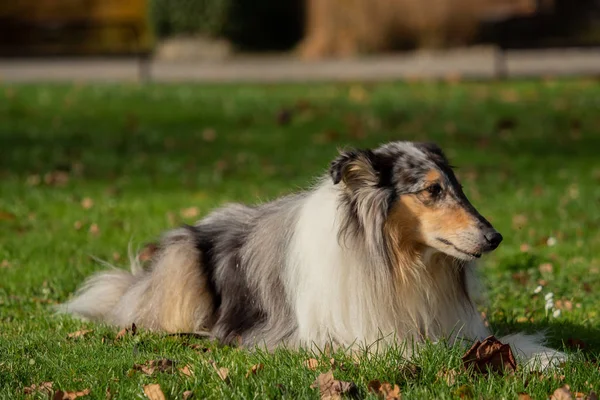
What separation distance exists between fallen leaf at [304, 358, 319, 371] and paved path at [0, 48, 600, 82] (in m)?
16.0

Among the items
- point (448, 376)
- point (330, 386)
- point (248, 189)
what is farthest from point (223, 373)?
point (248, 189)

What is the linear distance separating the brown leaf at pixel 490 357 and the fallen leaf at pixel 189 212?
5870 millimetres

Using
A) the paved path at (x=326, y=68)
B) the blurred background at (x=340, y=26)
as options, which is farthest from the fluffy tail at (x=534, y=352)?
the blurred background at (x=340, y=26)

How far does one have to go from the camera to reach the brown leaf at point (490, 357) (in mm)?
5578

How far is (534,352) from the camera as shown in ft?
20.0

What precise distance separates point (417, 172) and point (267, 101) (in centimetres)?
1265

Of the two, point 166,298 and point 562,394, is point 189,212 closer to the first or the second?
point 166,298

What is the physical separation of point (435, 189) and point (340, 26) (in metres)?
21.9

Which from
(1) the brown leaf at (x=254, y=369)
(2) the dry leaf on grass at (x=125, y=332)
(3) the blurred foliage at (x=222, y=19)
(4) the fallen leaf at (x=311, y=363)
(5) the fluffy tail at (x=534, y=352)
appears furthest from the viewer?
(3) the blurred foliage at (x=222, y=19)

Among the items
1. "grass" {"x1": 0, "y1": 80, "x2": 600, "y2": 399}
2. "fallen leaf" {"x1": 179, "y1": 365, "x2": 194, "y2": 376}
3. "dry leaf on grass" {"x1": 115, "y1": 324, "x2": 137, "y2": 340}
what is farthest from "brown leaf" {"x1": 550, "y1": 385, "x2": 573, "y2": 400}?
"dry leaf on grass" {"x1": 115, "y1": 324, "x2": 137, "y2": 340}

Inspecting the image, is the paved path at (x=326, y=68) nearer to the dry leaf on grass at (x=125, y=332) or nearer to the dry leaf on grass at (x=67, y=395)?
the dry leaf on grass at (x=125, y=332)

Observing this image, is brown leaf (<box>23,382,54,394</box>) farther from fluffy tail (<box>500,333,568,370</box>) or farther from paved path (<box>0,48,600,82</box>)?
paved path (<box>0,48,600,82</box>)

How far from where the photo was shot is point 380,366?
5.52 metres

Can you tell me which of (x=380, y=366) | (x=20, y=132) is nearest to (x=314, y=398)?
(x=380, y=366)
